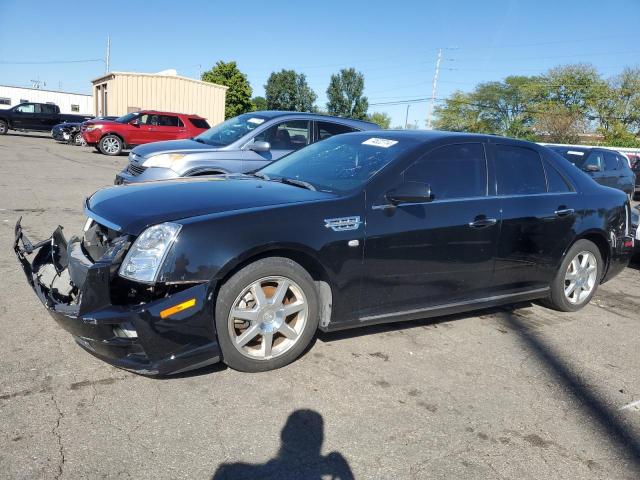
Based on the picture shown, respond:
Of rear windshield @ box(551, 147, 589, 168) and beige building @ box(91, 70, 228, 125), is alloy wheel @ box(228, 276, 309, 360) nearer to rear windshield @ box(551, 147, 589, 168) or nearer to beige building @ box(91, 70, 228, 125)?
rear windshield @ box(551, 147, 589, 168)

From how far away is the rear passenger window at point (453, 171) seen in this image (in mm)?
4012

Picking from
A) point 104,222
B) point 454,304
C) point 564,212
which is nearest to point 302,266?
point 104,222

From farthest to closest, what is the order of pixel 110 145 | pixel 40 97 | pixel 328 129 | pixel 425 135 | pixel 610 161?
pixel 40 97, pixel 110 145, pixel 610 161, pixel 328 129, pixel 425 135

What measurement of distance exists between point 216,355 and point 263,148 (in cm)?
496

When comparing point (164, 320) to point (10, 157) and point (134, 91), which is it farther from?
point (134, 91)

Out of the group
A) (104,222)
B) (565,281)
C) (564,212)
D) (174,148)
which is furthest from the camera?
(174,148)

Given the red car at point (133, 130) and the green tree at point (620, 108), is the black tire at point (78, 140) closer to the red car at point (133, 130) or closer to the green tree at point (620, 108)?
the red car at point (133, 130)

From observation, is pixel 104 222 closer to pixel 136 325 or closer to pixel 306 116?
pixel 136 325

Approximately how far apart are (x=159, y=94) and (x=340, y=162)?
31.6 m

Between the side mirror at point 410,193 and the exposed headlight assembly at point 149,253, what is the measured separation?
58.7 inches

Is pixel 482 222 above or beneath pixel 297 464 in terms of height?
above

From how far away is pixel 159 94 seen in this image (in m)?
32.9

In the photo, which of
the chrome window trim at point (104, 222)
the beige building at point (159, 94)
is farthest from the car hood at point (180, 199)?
the beige building at point (159, 94)

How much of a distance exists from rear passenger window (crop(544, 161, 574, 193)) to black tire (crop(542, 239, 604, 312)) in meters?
0.53
